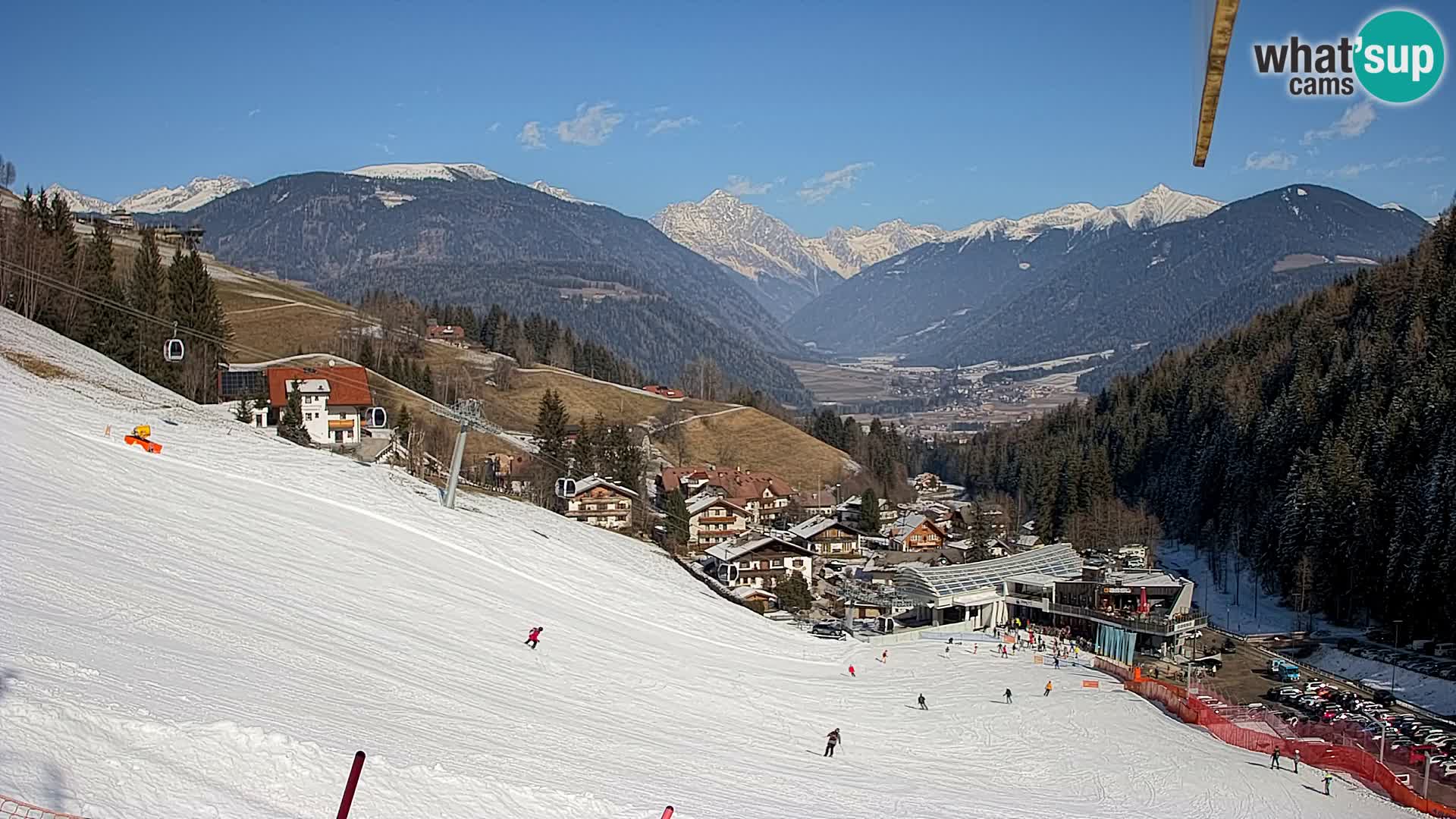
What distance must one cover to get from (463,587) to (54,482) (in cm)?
1080

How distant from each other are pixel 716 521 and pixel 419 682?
68.2 m

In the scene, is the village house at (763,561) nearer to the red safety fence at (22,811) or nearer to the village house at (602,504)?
the village house at (602,504)

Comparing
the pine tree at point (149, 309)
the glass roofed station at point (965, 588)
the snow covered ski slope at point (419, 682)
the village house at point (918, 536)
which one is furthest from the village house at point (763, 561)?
the pine tree at point (149, 309)

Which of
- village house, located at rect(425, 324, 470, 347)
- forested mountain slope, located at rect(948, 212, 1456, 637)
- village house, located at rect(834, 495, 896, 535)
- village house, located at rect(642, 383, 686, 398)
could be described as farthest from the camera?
village house, located at rect(425, 324, 470, 347)

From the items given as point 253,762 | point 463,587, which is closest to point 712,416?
point 463,587

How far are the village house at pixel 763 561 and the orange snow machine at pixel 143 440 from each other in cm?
3881

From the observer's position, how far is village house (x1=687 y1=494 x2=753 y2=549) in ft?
290

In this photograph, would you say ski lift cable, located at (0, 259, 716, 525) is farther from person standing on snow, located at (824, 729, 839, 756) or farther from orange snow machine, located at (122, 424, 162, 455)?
person standing on snow, located at (824, 729, 839, 756)

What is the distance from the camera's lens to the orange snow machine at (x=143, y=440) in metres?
35.8

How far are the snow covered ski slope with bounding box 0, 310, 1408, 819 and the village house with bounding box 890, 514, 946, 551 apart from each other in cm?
4493

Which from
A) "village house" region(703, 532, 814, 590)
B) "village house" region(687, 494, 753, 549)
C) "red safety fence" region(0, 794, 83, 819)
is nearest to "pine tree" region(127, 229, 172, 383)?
"village house" region(703, 532, 814, 590)

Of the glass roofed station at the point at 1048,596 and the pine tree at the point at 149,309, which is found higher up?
the pine tree at the point at 149,309

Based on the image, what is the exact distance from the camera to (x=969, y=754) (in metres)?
27.7

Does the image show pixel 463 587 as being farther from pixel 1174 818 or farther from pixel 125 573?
pixel 1174 818
